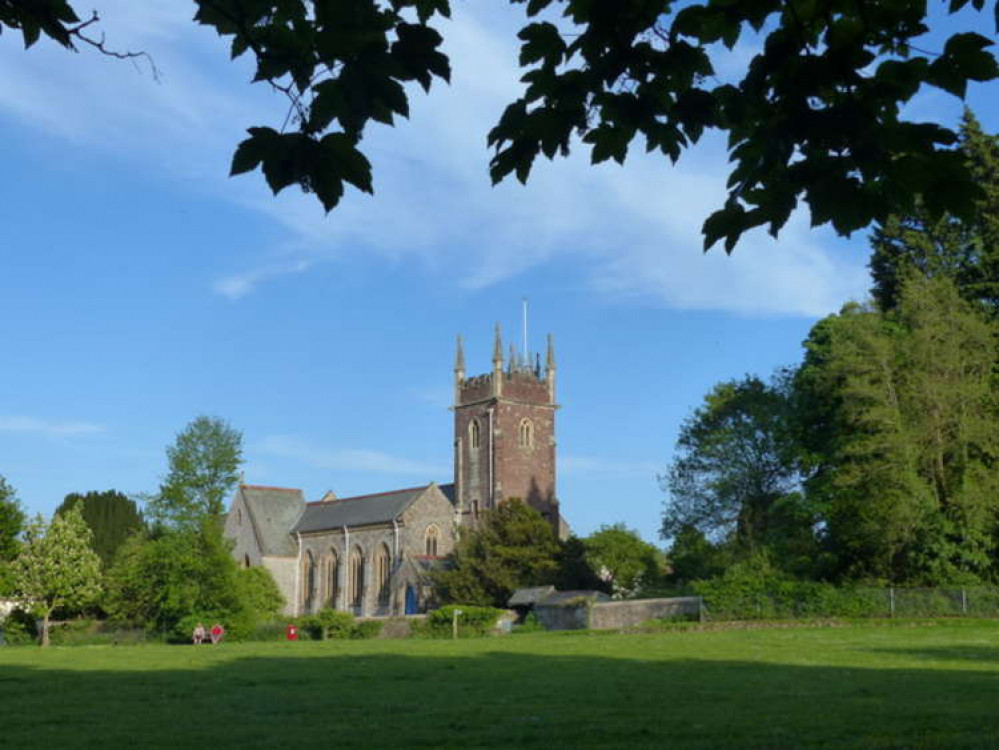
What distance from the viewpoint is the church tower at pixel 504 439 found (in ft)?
254

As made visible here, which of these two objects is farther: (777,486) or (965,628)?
(777,486)

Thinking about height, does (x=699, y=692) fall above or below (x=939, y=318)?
below

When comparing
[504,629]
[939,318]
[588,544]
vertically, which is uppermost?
[939,318]

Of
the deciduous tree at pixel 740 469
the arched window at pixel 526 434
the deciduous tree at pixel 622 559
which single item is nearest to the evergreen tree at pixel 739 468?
the deciduous tree at pixel 740 469

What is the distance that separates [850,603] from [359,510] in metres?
51.4

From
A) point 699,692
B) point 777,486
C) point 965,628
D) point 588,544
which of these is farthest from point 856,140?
point 588,544

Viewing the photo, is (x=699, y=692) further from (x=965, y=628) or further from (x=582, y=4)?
(x=965, y=628)

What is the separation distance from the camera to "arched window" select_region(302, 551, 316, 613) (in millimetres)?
85606

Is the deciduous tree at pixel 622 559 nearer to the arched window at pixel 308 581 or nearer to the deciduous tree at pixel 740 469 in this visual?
the deciduous tree at pixel 740 469

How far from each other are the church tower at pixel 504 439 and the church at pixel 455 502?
0.24 ft

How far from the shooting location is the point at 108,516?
8462 cm

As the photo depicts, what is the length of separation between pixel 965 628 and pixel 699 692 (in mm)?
20358

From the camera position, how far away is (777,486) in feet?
166

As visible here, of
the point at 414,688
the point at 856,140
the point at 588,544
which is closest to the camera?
the point at 856,140
